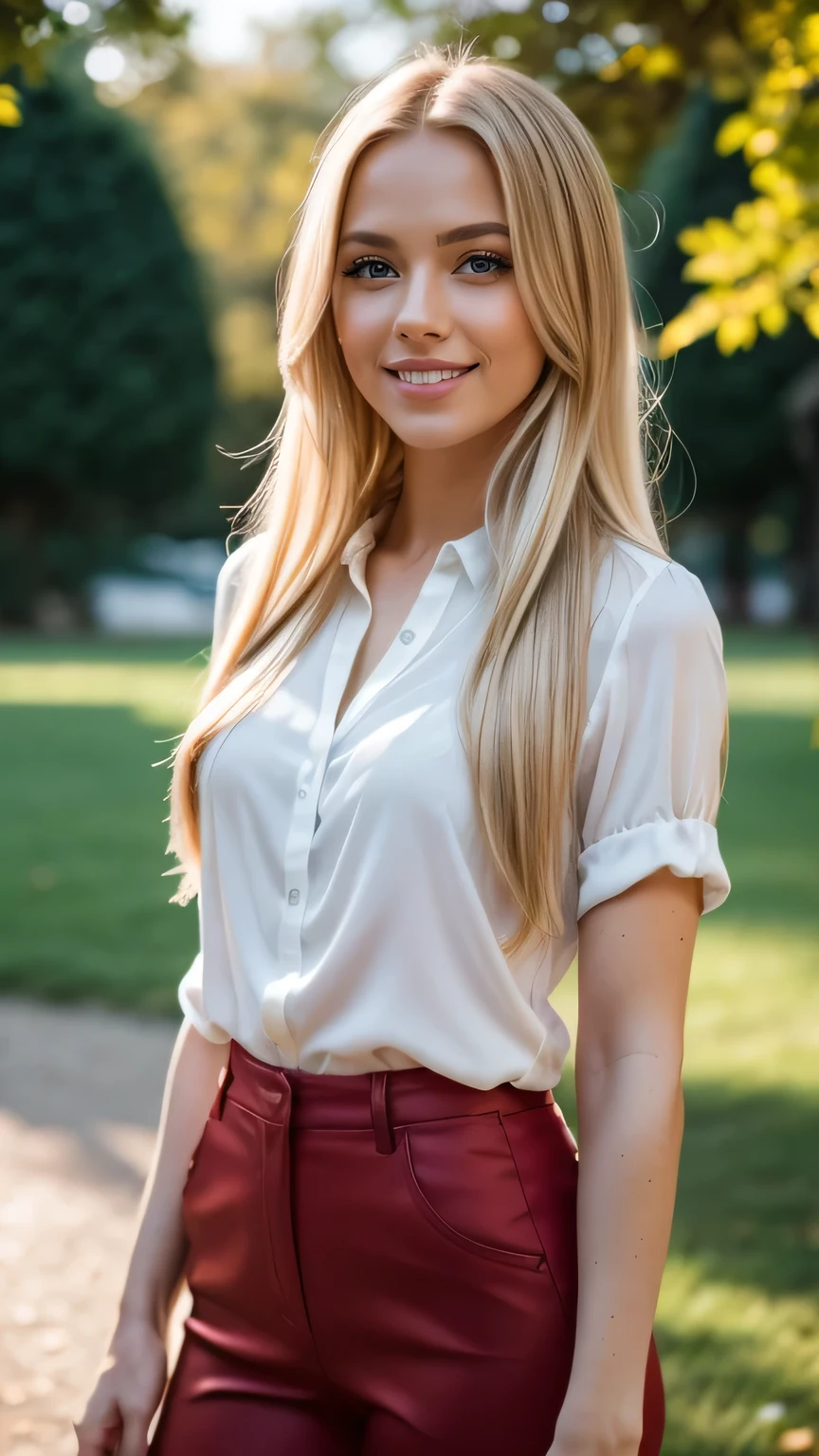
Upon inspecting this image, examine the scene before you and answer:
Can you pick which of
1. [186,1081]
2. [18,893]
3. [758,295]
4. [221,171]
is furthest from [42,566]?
[186,1081]

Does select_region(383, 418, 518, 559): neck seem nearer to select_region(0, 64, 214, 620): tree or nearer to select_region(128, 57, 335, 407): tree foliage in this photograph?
select_region(0, 64, 214, 620): tree

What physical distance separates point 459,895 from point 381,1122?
27cm

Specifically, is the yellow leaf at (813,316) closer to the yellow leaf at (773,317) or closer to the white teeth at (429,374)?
the yellow leaf at (773,317)

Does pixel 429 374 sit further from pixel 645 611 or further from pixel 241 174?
pixel 241 174

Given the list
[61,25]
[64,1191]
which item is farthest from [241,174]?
[61,25]

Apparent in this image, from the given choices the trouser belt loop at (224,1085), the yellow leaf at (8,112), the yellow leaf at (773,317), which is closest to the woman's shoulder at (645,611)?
the trouser belt loop at (224,1085)

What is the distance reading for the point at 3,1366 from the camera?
146 inches

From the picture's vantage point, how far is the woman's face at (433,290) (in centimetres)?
175

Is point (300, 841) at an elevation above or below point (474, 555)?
below

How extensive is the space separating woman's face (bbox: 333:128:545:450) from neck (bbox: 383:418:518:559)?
0.36 ft

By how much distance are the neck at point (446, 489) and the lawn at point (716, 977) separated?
48 centimetres

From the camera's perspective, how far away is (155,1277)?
1954mm

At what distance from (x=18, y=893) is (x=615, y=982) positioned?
7.23 metres

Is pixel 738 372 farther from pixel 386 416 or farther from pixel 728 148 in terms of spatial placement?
pixel 386 416
